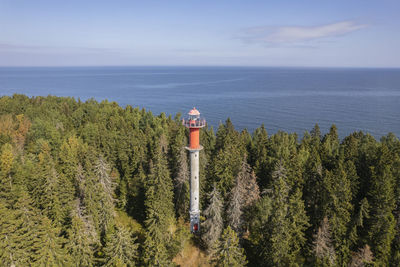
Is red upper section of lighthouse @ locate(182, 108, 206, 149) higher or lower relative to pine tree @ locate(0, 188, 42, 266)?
higher

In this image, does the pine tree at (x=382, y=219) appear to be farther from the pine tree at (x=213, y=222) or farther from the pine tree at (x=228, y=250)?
the pine tree at (x=213, y=222)

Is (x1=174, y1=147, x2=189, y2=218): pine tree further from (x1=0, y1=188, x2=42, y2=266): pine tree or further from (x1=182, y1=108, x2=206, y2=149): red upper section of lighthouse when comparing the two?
(x1=0, y1=188, x2=42, y2=266): pine tree

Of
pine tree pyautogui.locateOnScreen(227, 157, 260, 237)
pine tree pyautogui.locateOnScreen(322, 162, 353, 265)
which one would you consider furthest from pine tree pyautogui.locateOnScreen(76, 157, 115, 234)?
pine tree pyautogui.locateOnScreen(322, 162, 353, 265)

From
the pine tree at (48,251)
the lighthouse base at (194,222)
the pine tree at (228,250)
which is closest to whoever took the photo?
the pine tree at (48,251)

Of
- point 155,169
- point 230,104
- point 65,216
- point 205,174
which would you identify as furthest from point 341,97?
point 65,216

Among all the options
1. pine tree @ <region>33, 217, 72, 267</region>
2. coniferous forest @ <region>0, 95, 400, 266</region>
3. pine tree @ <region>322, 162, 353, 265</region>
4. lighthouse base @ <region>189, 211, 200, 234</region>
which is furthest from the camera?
lighthouse base @ <region>189, 211, 200, 234</region>

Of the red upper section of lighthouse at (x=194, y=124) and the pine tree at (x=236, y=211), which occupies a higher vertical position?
the red upper section of lighthouse at (x=194, y=124)

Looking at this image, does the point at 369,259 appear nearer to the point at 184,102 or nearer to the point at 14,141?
the point at 14,141

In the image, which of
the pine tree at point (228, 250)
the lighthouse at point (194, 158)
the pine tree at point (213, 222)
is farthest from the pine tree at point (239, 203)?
the pine tree at point (228, 250)
